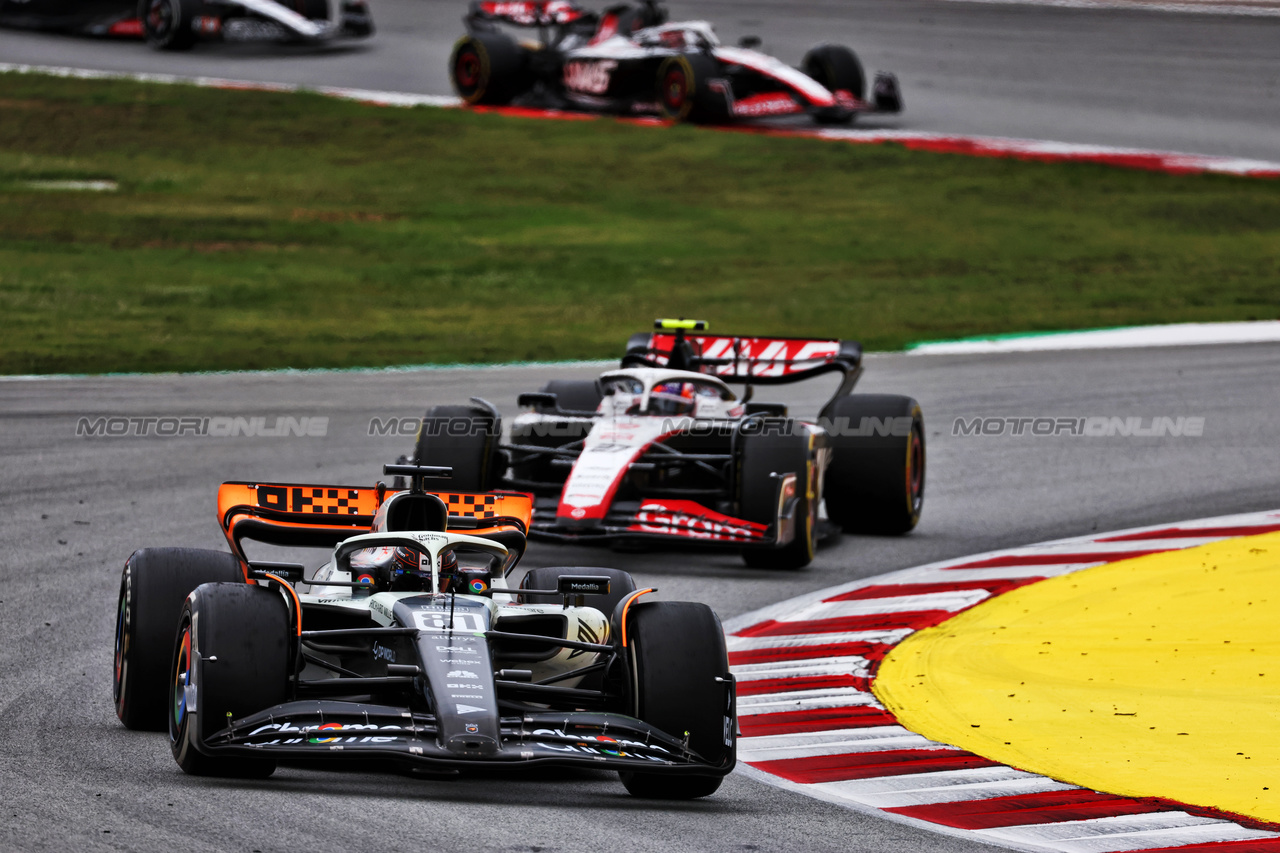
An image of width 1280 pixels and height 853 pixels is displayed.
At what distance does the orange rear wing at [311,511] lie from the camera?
30.6ft

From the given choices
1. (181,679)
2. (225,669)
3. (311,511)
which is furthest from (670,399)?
(225,669)

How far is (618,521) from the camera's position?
12531mm

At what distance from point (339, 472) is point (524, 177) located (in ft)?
56.6

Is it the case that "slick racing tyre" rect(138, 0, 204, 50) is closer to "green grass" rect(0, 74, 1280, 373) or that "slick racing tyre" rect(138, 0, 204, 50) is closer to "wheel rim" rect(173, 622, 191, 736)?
"green grass" rect(0, 74, 1280, 373)

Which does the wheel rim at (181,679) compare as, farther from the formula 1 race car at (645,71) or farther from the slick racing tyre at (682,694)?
the formula 1 race car at (645,71)

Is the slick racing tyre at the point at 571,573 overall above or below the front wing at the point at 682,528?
above

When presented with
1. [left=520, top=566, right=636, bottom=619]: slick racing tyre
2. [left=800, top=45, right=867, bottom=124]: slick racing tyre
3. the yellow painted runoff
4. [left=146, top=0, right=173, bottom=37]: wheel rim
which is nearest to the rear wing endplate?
the yellow painted runoff

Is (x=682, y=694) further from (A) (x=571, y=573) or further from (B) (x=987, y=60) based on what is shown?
(B) (x=987, y=60)

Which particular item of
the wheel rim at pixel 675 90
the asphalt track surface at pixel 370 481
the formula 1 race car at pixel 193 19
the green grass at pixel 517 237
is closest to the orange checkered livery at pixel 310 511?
the asphalt track surface at pixel 370 481

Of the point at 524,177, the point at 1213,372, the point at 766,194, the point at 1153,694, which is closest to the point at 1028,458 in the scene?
the point at 1213,372

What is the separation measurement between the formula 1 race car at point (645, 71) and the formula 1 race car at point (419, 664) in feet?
79.2

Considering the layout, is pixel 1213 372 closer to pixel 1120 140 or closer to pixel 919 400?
pixel 919 400

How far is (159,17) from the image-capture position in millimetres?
38031

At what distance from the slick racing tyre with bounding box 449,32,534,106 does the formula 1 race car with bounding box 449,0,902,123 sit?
2 cm
